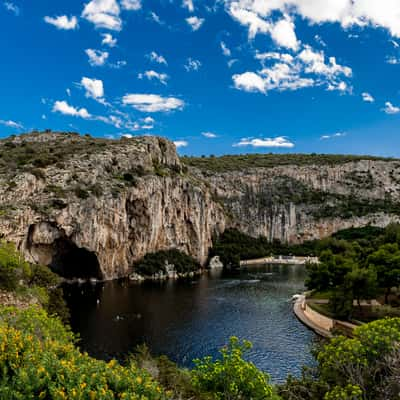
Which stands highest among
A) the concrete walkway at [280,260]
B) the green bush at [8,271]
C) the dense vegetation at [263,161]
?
the dense vegetation at [263,161]

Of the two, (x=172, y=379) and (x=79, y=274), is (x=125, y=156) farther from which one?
(x=172, y=379)

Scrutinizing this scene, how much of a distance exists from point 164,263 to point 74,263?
19.5 meters

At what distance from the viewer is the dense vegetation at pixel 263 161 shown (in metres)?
144

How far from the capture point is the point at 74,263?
78312mm

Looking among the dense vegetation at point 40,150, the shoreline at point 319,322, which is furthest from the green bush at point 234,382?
the dense vegetation at point 40,150

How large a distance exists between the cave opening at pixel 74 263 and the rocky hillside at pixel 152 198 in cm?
21

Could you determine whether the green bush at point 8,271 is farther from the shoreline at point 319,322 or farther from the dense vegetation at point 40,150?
the dense vegetation at point 40,150

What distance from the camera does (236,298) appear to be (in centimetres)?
6066

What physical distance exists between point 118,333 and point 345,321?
24.3 meters

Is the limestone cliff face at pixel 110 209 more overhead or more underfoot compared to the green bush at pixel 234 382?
more overhead

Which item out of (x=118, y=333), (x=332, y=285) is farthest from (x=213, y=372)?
(x=332, y=285)

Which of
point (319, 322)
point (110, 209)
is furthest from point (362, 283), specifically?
point (110, 209)

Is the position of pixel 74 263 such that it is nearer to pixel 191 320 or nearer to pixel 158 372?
pixel 191 320

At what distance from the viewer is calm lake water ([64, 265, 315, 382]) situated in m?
36.3
